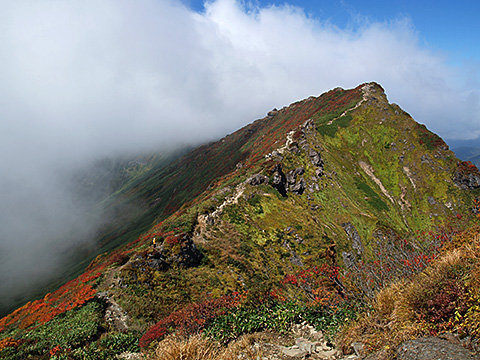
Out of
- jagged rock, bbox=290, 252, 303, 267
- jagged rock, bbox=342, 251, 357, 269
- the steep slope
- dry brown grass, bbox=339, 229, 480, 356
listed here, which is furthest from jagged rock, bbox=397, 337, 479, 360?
jagged rock, bbox=342, 251, 357, 269

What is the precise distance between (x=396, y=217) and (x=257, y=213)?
4198cm

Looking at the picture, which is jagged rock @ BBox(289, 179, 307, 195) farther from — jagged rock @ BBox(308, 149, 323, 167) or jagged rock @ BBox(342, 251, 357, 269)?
jagged rock @ BBox(342, 251, 357, 269)

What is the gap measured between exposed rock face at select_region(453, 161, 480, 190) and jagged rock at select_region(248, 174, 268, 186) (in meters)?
55.5

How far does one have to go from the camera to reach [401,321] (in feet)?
21.4

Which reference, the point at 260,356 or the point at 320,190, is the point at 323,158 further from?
the point at 260,356

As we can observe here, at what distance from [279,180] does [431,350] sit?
4437 cm

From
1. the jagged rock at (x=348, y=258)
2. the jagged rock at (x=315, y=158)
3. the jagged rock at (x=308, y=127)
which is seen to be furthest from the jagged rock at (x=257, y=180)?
the jagged rock at (x=308, y=127)

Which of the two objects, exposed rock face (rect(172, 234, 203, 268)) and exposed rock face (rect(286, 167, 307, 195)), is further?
exposed rock face (rect(286, 167, 307, 195))

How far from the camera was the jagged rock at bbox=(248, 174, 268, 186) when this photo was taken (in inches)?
1870

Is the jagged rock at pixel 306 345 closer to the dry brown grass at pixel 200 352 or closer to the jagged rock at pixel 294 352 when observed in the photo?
the jagged rock at pixel 294 352

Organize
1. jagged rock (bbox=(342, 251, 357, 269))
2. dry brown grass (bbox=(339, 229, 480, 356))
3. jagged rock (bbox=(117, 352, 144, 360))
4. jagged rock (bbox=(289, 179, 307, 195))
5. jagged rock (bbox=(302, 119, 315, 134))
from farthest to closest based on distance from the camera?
jagged rock (bbox=(302, 119, 315, 134))
jagged rock (bbox=(289, 179, 307, 195))
jagged rock (bbox=(342, 251, 357, 269))
jagged rock (bbox=(117, 352, 144, 360))
dry brown grass (bbox=(339, 229, 480, 356))

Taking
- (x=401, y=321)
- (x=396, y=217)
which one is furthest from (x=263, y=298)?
(x=396, y=217)

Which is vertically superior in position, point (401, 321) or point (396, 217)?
point (401, 321)

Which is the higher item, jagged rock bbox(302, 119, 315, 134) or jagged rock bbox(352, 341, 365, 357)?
jagged rock bbox(302, 119, 315, 134)
